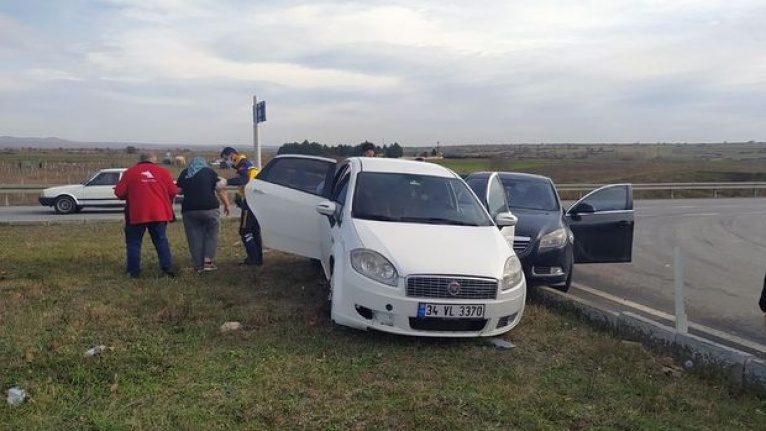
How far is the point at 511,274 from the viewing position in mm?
6117

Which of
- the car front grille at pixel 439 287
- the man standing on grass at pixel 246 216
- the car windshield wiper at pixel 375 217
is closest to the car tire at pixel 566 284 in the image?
the car windshield wiper at pixel 375 217

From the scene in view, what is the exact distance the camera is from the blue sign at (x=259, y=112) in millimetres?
15148

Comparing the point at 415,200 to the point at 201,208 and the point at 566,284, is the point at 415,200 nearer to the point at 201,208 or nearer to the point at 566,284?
the point at 566,284

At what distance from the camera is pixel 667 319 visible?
24.2 feet

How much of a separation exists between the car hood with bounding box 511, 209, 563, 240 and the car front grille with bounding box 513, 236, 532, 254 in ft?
0.20

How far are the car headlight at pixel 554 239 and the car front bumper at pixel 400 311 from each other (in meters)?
2.22

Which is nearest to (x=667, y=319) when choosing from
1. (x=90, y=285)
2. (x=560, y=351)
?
(x=560, y=351)

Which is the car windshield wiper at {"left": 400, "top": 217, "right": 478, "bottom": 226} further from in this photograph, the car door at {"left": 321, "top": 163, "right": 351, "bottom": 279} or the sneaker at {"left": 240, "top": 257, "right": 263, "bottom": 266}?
the sneaker at {"left": 240, "top": 257, "right": 263, "bottom": 266}

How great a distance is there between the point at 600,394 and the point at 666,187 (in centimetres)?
3118

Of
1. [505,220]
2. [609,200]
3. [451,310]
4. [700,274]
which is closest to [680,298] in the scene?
[505,220]

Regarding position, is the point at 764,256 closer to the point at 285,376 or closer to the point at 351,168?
the point at 351,168

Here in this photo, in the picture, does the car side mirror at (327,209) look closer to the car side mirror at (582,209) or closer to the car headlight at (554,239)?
the car headlight at (554,239)

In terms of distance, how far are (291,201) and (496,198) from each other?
2.85 m

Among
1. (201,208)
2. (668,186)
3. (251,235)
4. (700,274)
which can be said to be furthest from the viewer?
(668,186)
